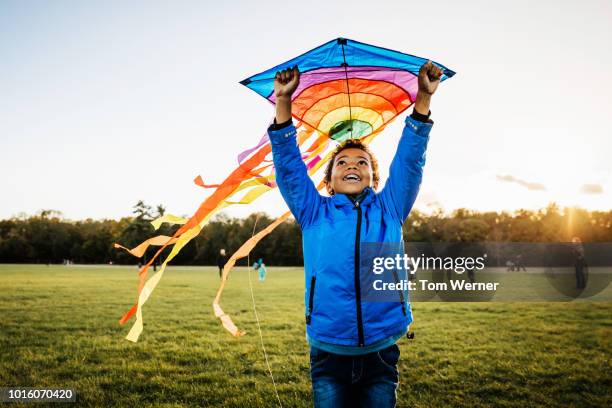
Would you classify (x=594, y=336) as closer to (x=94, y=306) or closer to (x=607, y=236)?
(x=94, y=306)

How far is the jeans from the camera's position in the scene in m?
2.16

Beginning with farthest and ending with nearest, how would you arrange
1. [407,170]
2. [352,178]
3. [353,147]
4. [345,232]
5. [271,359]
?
[271,359], [353,147], [352,178], [407,170], [345,232]

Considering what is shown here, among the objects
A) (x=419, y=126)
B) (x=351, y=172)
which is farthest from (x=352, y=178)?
(x=419, y=126)

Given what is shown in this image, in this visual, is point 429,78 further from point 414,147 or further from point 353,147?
point 353,147

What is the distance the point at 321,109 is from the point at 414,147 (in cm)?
124

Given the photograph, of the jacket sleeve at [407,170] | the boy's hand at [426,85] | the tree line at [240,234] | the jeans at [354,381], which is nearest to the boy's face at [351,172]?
the jacket sleeve at [407,170]

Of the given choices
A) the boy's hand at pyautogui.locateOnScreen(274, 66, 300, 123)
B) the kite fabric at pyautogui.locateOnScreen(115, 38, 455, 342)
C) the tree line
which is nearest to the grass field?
the kite fabric at pyautogui.locateOnScreen(115, 38, 455, 342)

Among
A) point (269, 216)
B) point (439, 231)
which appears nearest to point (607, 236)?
point (439, 231)

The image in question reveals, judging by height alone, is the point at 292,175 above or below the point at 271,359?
above

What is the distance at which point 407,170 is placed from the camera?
2.39 metres

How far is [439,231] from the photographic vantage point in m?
60.9

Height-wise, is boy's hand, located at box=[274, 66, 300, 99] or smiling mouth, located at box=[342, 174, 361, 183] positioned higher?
boy's hand, located at box=[274, 66, 300, 99]

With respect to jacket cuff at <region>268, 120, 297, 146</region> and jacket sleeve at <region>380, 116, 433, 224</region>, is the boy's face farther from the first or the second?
jacket cuff at <region>268, 120, 297, 146</region>

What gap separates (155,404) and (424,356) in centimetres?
383
